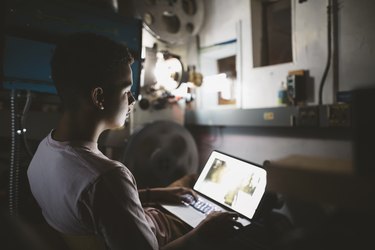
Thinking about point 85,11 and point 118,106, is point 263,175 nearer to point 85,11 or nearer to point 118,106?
point 118,106

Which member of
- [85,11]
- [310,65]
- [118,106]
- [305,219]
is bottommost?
[305,219]

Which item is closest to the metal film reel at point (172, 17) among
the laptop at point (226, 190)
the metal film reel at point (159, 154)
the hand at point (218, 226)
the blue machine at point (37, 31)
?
the blue machine at point (37, 31)

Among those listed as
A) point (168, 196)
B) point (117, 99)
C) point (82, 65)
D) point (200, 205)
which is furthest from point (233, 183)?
point (82, 65)

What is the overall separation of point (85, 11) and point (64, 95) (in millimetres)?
859

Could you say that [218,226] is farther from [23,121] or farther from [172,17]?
[172,17]

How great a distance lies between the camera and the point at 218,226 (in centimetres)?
111

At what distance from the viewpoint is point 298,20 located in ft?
6.32

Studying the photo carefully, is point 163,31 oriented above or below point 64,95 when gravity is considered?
above

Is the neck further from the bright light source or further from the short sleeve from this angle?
the bright light source

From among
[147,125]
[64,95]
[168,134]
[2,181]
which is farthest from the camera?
[168,134]

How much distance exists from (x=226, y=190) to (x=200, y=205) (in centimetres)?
17

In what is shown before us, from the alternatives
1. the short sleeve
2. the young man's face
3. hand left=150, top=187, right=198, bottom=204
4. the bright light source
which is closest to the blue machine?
the bright light source

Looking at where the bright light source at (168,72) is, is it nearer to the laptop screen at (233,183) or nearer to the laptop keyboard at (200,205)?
the laptop screen at (233,183)

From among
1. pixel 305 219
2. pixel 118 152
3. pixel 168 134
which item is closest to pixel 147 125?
pixel 168 134
